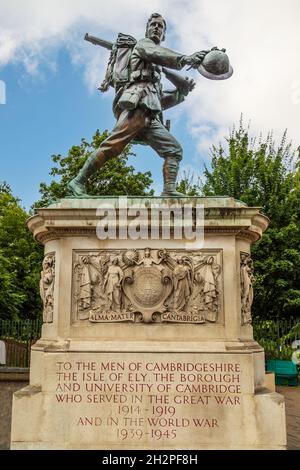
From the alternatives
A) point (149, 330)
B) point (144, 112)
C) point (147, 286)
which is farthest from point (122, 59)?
point (149, 330)

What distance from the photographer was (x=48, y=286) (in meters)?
6.80

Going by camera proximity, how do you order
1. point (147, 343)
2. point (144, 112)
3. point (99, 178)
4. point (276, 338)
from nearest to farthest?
point (147, 343)
point (144, 112)
point (276, 338)
point (99, 178)

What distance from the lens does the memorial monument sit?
20.0 ft

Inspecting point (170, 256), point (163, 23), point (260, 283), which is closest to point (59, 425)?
point (170, 256)

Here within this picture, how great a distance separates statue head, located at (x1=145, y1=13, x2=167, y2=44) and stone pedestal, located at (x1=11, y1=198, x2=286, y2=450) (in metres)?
2.79

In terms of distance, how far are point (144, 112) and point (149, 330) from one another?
331 cm

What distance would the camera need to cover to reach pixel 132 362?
627cm

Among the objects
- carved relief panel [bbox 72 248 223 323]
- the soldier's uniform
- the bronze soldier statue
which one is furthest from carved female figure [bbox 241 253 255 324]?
the soldier's uniform

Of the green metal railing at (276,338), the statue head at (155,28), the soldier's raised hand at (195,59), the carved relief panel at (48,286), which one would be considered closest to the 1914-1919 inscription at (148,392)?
the carved relief panel at (48,286)

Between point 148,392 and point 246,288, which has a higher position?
point 246,288

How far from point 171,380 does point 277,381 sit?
11.5 meters

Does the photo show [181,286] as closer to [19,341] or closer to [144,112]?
[144,112]

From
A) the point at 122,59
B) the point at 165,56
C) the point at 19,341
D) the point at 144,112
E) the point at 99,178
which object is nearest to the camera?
the point at 165,56

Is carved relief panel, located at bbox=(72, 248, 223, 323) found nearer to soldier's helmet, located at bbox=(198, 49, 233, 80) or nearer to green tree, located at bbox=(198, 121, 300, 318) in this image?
soldier's helmet, located at bbox=(198, 49, 233, 80)
